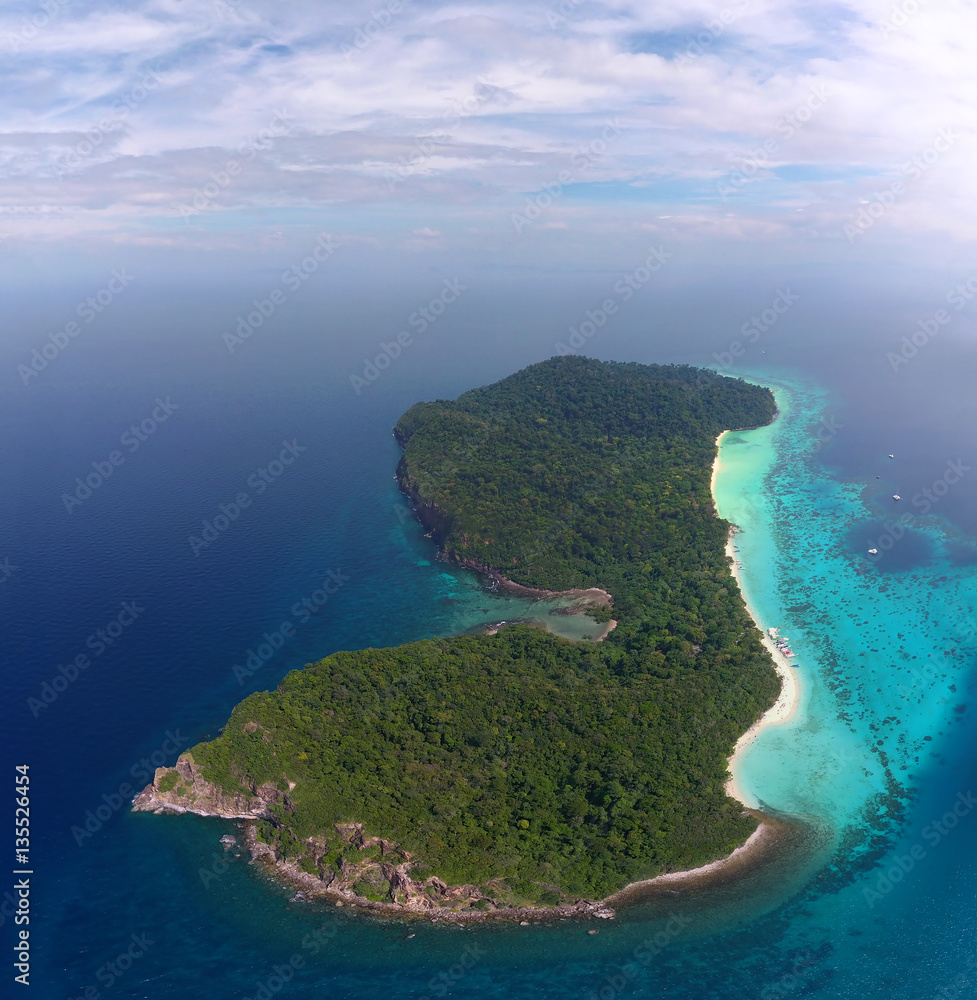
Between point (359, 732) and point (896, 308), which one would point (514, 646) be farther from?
point (896, 308)
